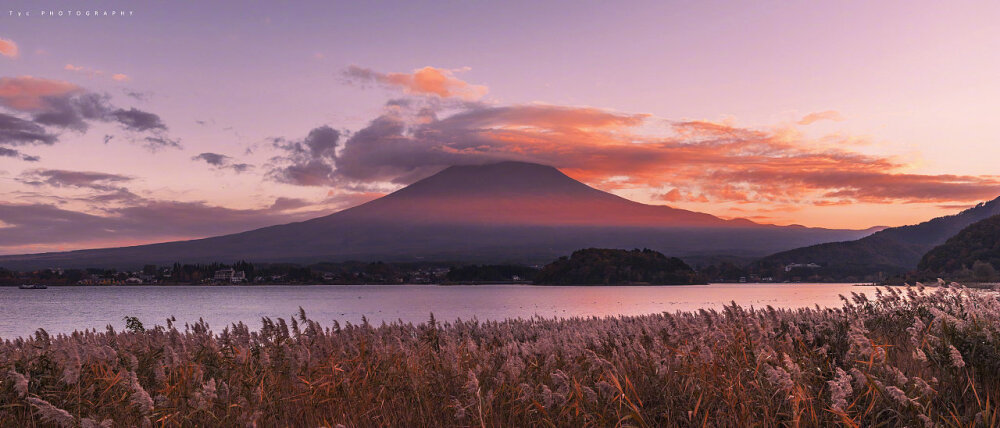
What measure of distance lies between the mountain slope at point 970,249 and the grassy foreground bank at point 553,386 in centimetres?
9540

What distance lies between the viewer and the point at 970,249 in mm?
89312

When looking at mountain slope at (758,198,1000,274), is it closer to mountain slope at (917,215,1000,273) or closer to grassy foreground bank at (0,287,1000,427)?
mountain slope at (917,215,1000,273)

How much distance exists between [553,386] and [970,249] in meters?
104

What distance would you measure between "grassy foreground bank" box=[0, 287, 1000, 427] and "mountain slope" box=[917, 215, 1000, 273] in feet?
313

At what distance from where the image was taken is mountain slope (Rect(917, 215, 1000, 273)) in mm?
85812

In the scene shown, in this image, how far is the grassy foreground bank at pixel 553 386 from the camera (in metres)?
4.96

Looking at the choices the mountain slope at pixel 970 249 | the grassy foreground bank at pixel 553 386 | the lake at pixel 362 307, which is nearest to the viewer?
the grassy foreground bank at pixel 553 386

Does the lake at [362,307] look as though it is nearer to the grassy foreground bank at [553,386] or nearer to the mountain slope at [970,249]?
the mountain slope at [970,249]

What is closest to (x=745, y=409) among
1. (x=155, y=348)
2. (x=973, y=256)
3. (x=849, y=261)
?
(x=155, y=348)

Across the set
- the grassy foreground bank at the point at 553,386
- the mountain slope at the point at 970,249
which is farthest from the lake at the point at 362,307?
the grassy foreground bank at the point at 553,386

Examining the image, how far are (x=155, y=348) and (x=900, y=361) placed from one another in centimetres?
931

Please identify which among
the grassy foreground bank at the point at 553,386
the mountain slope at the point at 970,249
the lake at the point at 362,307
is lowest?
the lake at the point at 362,307

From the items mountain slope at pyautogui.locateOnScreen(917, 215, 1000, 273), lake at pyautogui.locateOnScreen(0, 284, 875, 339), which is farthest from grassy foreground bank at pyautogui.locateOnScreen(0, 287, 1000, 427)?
mountain slope at pyautogui.locateOnScreen(917, 215, 1000, 273)

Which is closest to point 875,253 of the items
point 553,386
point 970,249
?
point 970,249
